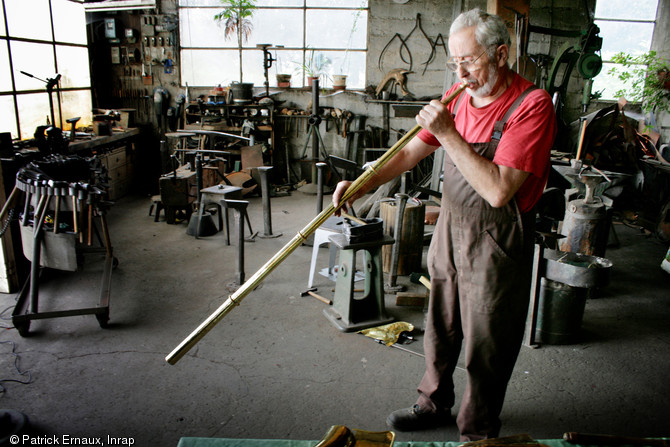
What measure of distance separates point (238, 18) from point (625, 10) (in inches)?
248

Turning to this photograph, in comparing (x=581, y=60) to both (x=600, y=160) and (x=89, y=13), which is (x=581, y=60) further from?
(x=89, y=13)

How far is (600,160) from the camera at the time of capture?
640cm

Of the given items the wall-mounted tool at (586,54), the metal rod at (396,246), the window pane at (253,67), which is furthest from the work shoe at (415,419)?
the window pane at (253,67)

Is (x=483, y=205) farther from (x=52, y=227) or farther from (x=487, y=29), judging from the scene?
(x=52, y=227)

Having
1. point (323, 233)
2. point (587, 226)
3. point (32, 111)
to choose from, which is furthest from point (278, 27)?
point (587, 226)

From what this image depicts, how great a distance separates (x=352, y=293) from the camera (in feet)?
11.1

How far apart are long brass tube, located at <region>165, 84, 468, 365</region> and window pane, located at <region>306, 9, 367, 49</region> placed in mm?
6552

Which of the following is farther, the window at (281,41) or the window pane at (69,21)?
the window at (281,41)

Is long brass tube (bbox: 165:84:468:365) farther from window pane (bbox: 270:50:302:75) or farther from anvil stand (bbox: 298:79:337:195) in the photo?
window pane (bbox: 270:50:302:75)

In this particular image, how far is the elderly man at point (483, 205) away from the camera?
169 centimetres

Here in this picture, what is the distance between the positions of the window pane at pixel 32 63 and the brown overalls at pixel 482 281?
5.86 meters

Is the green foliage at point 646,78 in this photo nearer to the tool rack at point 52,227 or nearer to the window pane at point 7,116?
the tool rack at point 52,227

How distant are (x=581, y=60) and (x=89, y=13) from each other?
769 cm

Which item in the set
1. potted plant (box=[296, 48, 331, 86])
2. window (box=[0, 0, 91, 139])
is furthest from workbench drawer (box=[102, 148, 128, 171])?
potted plant (box=[296, 48, 331, 86])
